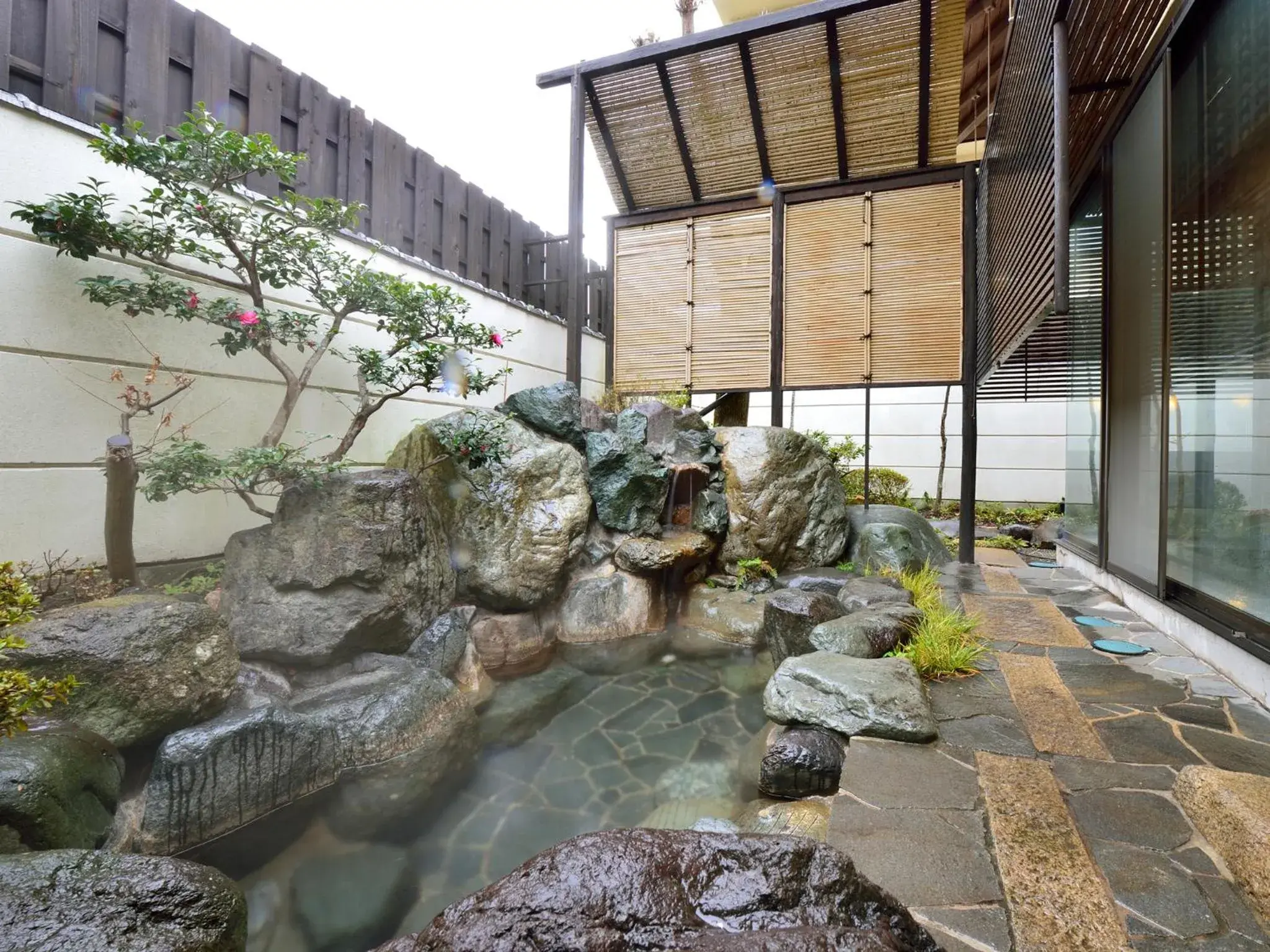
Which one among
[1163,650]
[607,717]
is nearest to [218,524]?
[607,717]

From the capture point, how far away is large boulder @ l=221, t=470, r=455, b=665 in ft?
13.7

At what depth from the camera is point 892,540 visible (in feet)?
23.1

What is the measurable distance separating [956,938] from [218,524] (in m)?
5.85

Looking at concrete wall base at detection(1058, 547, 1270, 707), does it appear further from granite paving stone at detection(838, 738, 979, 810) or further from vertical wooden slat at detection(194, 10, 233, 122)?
vertical wooden slat at detection(194, 10, 233, 122)

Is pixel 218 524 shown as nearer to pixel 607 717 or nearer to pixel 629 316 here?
pixel 607 717

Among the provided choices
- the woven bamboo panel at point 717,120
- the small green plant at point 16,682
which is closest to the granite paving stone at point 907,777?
the small green plant at point 16,682

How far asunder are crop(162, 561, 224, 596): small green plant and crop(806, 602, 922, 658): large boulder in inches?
191

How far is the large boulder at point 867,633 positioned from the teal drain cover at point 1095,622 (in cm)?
148

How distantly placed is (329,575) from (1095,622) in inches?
253

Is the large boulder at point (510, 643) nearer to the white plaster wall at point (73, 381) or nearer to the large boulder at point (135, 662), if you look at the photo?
the large boulder at point (135, 662)

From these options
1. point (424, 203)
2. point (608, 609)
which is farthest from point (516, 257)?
point (608, 609)

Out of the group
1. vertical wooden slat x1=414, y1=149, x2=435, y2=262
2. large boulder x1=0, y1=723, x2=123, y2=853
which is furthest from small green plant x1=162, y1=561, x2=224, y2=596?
vertical wooden slat x1=414, y1=149, x2=435, y2=262

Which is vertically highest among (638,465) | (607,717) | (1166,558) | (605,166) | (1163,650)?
(605,166)

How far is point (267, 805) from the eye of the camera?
3.35 meters
